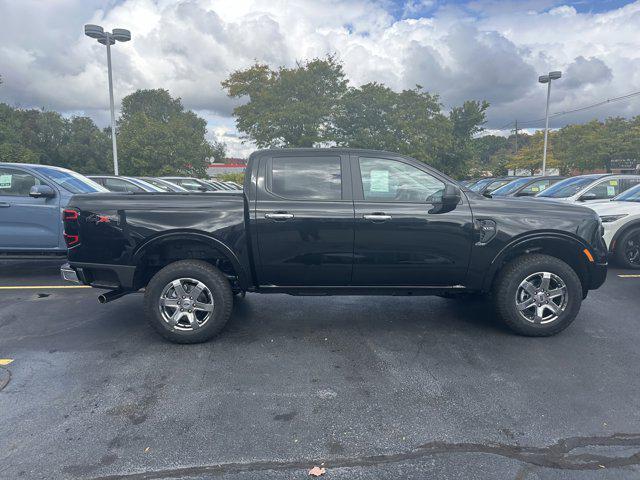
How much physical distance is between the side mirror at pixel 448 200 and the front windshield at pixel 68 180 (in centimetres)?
552

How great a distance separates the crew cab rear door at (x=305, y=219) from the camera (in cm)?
398

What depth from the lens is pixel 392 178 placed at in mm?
4145

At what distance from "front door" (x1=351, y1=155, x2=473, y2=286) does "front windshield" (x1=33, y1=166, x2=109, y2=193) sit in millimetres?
4836

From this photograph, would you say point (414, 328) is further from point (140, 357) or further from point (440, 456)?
point (140, 357)

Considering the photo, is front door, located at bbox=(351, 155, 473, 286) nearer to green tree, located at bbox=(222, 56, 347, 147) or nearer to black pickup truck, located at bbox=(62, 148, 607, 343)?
black pickup truck, located at bbox=(62, 148, 607, 343)

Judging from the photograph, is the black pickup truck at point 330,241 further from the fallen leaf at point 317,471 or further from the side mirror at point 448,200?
the fallen leaf at point 317,471

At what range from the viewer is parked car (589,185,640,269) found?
7055 millimetres

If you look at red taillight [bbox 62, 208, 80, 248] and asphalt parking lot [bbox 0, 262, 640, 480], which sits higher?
red taillight [bbox 62, 208, 80, 248]

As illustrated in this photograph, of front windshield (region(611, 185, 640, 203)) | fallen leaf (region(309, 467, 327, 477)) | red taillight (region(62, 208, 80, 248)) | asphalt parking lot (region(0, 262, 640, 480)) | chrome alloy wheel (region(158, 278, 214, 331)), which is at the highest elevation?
front windshield (region(611, 185, 640, 203))

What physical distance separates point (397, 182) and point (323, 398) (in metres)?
2.15

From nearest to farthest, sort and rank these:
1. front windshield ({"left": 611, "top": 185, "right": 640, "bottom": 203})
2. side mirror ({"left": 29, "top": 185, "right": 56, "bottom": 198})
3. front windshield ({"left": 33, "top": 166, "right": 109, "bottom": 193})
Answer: side mirror ({"left": 29, "top": 185, "right": 56, "bottom": 198}) → front windshield ({"left": 33, "top": 166, "right": 109, "bottom": 193}) → front windshield ({"left": 611, "top": 185, "right": 640, "bottom": 203})

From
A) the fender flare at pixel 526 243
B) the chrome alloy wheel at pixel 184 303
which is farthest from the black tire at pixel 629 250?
the chrome alloy wheel at pixel 184 303

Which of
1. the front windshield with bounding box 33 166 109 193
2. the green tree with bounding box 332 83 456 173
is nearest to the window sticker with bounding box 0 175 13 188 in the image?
the front windshield with bounding box 33 166 109 193

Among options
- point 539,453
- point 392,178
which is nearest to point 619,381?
point 539,453
